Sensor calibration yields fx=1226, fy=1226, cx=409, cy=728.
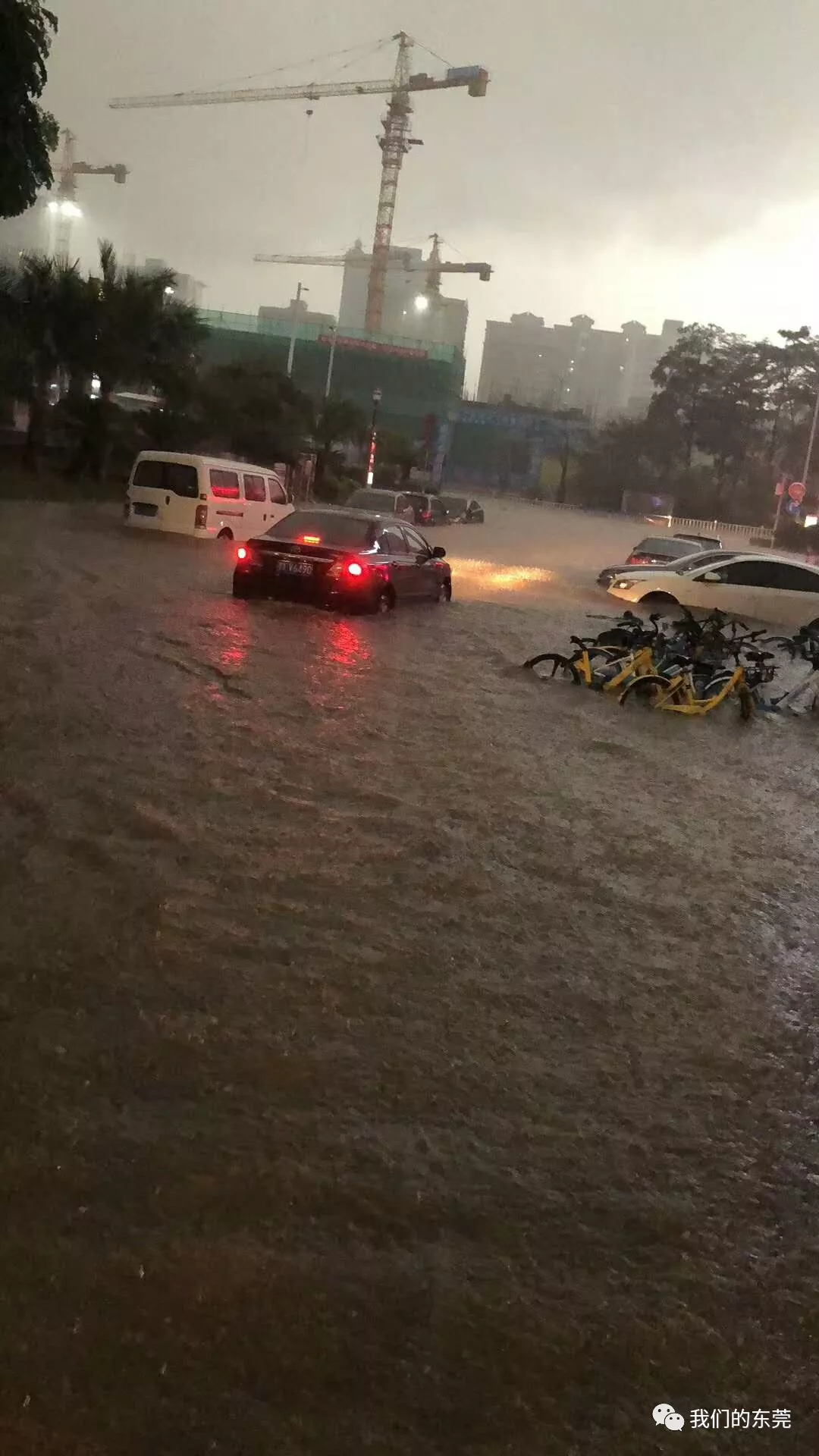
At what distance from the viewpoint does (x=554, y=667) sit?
13.0 meters

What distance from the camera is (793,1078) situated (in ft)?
14.1

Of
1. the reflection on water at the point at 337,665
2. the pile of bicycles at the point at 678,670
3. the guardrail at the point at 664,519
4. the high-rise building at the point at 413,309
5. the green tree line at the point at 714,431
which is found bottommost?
the reflection on water at the point at 337,665

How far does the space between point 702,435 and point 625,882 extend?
8940 cm

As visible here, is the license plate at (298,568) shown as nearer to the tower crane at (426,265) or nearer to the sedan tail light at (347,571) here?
the sedan tail light at (347,571)

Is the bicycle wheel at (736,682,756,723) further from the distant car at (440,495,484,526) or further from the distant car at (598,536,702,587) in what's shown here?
the distant car at (440,495,484,526)

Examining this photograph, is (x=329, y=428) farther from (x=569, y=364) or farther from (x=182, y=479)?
(x=569, y=364)

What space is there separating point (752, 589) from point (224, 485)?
9620 millimetres

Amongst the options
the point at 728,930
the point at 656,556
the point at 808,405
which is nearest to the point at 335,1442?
the point at 728,930

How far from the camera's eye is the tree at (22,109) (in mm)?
17797

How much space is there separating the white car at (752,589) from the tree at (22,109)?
12700 mm

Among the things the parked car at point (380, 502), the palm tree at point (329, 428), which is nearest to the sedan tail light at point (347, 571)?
the parked car at point (380, 502)

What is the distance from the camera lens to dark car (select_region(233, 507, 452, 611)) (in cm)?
1455

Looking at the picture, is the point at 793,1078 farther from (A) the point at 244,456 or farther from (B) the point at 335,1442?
(A) the point at 244,456

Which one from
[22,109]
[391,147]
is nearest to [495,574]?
[22,109]
